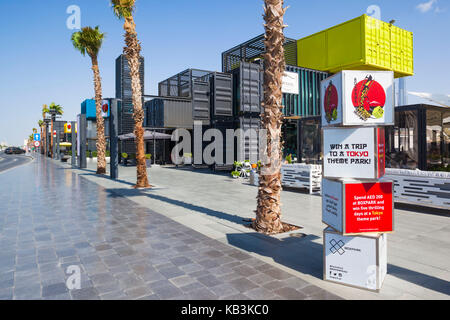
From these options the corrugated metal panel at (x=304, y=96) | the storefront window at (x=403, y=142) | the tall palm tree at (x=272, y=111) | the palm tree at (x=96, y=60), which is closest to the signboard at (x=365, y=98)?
the tall palm tree at (x=272, y=111)

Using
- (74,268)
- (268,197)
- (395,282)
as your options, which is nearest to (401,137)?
(268,197)

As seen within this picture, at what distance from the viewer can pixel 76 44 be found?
2066cm

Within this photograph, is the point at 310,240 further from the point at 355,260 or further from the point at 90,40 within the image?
the point at 90,40

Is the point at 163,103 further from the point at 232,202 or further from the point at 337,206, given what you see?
the point at 337,206

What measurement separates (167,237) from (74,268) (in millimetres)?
1834

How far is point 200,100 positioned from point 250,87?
328 centimetres

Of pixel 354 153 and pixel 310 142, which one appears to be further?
pixel 310 142

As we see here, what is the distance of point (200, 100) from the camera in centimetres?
1923

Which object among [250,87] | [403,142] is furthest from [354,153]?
[250,87]

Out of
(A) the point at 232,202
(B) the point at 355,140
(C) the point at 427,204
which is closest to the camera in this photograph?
(B) the point at 355,140

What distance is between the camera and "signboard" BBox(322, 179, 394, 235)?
11.6ft

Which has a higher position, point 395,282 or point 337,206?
point 337,206

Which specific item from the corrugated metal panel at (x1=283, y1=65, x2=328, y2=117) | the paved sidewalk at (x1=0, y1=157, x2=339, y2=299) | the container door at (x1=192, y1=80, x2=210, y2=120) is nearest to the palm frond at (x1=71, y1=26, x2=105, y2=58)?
the container door at (x1=192, y1=80, x2=210, y2=120)

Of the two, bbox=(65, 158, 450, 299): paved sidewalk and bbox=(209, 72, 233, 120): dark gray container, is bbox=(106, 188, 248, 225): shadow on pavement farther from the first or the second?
bbox=(209, 72, 233, 120): dark gray container
